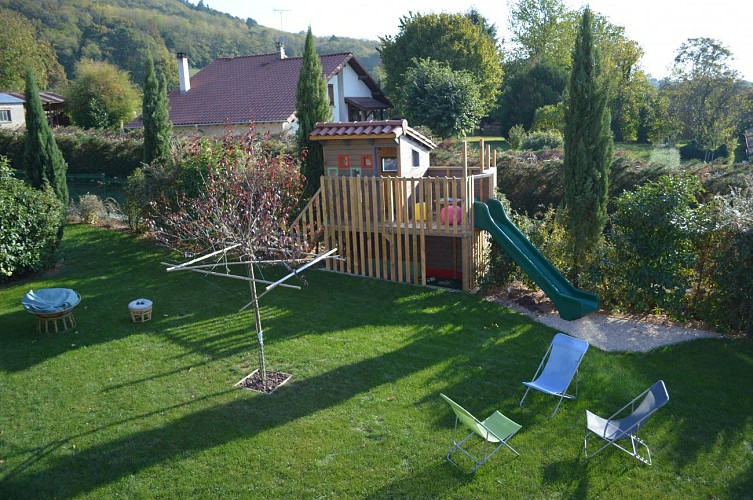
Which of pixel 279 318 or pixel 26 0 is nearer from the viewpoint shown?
pixel 279 318

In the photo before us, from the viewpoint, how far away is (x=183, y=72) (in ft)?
107

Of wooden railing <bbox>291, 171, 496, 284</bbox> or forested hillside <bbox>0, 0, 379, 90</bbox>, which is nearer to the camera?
wooden railing <bbox>291, 171, 496, 284</bbox>

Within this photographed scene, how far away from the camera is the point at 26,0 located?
80.2m

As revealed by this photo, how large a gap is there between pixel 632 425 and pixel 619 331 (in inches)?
147

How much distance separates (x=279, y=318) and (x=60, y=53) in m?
78.3

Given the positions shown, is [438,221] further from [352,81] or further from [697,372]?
[352,81]

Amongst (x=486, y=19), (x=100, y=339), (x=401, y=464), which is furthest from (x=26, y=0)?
(x=401, y=464)

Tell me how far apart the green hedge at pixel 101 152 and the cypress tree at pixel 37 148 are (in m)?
7.45

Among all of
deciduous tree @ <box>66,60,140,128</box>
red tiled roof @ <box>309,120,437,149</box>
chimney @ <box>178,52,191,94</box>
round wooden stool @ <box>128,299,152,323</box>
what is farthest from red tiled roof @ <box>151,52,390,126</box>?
round wooden stool @ <box>128,299,152,323</box>

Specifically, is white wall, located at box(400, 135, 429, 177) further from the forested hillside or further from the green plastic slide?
the forested hillside

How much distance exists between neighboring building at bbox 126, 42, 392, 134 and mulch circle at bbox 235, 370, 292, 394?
20651mm

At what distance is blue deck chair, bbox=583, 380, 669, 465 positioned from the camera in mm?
5477

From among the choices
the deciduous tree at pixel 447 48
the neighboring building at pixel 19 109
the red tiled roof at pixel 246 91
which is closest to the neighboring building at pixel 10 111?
the neighboring building at pixel 19 109

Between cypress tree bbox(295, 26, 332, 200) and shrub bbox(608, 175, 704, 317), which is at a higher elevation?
cypress tree bbox(295, 26, 332, 200)
